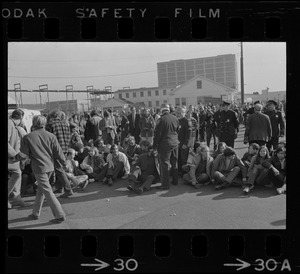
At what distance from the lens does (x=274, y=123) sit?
5035mm

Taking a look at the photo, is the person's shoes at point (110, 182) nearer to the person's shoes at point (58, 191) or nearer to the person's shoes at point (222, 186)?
the person's shoes at point (58, 191)

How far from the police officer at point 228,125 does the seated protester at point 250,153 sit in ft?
2.36

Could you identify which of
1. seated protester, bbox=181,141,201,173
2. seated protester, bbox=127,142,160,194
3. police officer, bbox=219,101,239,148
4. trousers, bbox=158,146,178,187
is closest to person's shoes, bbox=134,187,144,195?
seated protester, bbox=127,142,160,194

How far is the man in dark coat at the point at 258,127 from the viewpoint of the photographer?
532 centimetres

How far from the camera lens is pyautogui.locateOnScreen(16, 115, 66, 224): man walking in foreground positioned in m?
4.47

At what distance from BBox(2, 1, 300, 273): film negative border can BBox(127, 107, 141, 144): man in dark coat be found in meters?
3.69

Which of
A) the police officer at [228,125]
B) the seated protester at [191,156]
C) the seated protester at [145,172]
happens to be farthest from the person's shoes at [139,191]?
the police officer at [228,125]

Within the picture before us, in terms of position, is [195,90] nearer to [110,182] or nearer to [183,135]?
[183,135]

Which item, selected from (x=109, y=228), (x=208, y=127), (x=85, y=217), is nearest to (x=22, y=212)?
(x=85, y=217)

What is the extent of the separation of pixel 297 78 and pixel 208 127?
4.59 metres

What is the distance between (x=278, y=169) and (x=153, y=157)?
2.07m
